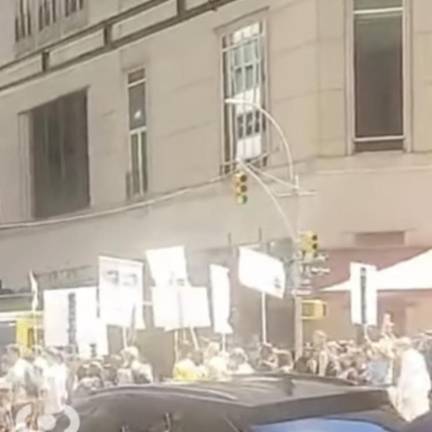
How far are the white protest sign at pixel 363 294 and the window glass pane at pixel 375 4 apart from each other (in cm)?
114

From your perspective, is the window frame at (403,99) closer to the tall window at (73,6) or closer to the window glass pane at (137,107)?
the window glass pane at (137,107)

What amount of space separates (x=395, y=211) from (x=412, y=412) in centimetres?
126

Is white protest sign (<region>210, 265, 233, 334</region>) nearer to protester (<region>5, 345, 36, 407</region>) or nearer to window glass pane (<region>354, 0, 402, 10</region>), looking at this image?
protester (<region>5, 345, 36, 407</region>)

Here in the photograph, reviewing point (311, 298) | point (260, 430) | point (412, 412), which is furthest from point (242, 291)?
point (260, 430)

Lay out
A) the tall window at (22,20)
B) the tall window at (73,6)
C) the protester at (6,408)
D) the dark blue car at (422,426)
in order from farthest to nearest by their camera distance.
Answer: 1. the tall window at (22,20)
2. the tall window at (73,6)
3. the protester at (6,408)
4. the dark blue car at (422,426)

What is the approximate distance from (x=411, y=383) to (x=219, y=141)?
1412 millimetres

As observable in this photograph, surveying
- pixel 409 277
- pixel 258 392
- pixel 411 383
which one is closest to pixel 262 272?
pixel 409 277

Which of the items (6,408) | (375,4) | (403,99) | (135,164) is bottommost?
(6,408)

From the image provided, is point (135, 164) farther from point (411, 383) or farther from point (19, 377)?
point (411, 383)

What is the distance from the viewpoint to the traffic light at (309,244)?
5691 mm

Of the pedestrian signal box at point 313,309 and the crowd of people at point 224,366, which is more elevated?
the pedestrian signal box at point 313,309

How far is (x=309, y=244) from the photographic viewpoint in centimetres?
570

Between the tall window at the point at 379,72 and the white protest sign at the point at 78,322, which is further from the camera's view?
the tall window at the point at 379,72

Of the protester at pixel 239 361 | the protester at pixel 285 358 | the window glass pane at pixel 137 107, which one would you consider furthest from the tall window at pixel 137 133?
the protester at pixel 285 358
